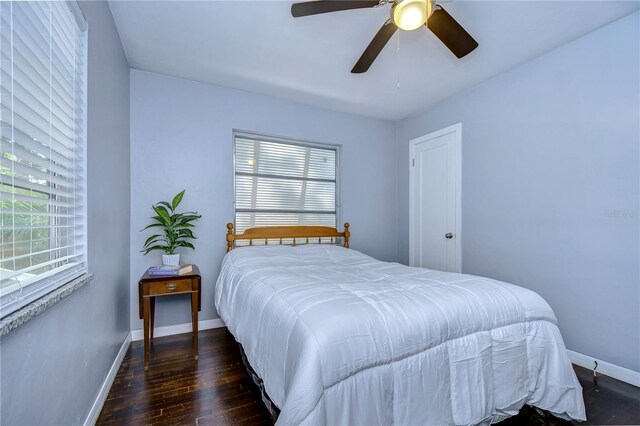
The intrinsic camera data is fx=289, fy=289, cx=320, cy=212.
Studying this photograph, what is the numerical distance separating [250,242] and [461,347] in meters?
2.40

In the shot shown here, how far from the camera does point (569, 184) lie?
7.93 feet

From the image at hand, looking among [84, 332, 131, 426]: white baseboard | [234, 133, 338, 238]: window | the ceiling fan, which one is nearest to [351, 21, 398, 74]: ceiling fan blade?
the ceiling fan

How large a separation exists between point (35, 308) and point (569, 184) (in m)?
3.39

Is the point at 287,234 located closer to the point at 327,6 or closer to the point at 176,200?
the point at 176,200

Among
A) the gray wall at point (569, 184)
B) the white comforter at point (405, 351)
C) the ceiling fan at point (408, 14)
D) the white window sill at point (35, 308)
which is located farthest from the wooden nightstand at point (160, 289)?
the gray wall at point (569, 184)

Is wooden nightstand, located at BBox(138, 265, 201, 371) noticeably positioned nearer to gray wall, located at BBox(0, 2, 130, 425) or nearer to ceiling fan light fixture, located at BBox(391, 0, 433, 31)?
gray wall, located at BBox(0, 2, 130, 425)

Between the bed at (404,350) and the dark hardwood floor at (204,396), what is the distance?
34 centimetres

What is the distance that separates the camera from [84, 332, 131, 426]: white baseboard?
1565 mm

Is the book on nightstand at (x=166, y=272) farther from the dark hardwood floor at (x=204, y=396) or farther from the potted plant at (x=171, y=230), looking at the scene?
Result: the dark hardwood floor at (x=204, y=396)

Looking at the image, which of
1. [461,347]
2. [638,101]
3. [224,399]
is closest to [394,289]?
[461,347]

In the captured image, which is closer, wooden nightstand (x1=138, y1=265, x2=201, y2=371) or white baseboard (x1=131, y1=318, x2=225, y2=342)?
wooden nightstand (x1=138, y1=265, x2=201, y2=371)

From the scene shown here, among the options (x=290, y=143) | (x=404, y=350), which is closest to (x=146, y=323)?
(x=404, y=350)

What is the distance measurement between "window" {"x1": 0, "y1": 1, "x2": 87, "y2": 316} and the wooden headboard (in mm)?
1688

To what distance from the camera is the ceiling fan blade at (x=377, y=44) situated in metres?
1.82
